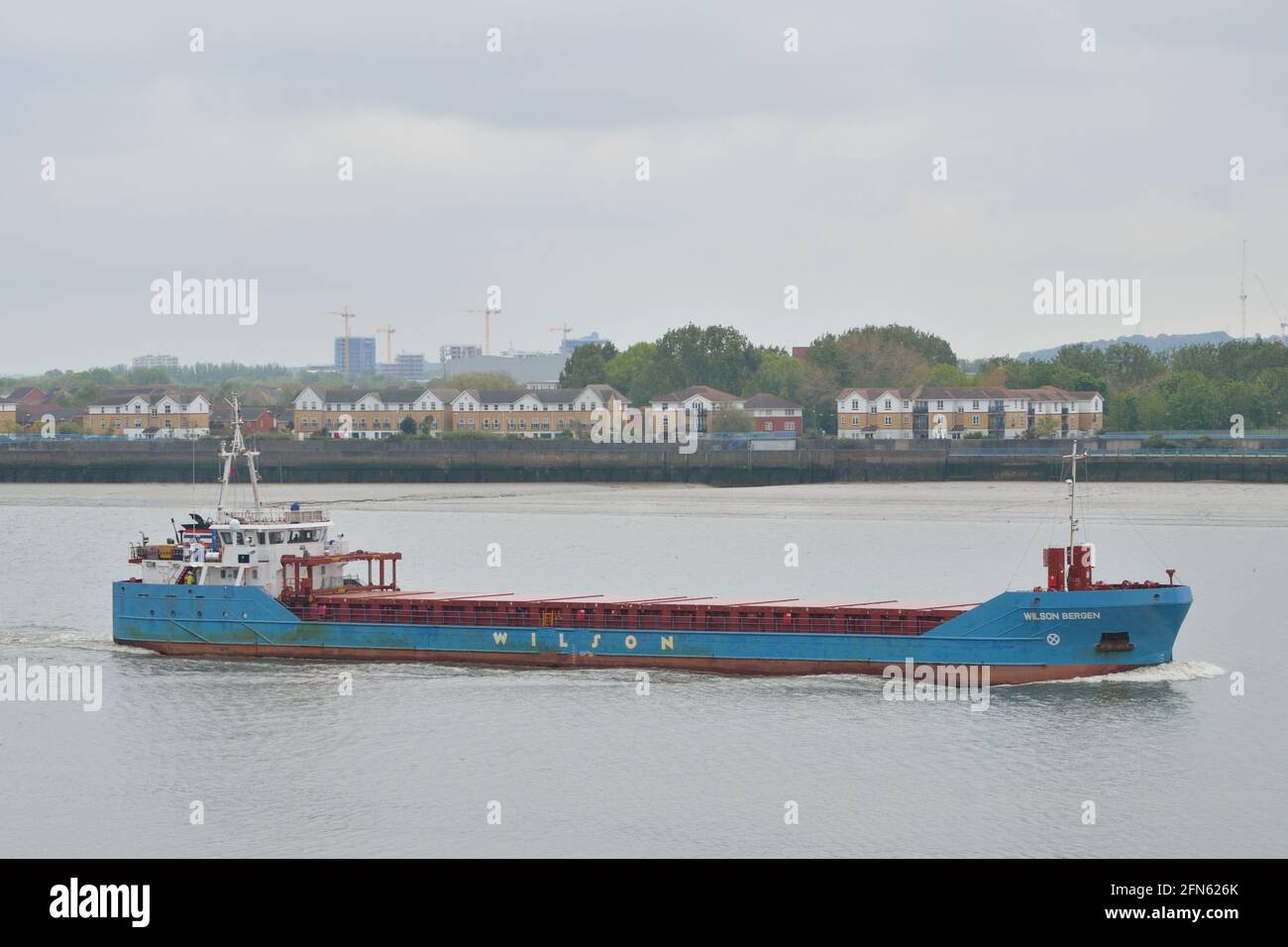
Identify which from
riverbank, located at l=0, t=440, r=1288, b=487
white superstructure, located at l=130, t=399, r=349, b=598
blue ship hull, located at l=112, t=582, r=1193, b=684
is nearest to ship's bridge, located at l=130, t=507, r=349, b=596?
white superstructure, located at l=130, t=399, r=349, b=598

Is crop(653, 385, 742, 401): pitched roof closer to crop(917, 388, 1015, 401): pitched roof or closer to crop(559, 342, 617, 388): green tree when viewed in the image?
crop(917, 388, 1015, 401): pitched roof

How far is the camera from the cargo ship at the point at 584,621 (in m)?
36.6

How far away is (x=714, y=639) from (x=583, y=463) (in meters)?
74.2

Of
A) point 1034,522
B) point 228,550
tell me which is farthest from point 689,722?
point 1034,522

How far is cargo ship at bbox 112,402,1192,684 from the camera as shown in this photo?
3662 centimetres

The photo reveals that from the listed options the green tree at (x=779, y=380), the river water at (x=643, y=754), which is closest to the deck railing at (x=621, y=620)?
the river water at (x=643, y=754)

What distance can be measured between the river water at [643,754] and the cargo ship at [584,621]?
29.0 inches

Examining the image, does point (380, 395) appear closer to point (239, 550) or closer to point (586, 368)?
point (586, 368)

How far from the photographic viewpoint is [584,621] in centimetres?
3997

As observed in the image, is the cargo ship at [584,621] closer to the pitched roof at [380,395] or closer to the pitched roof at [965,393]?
the pitched roof at [965,393]

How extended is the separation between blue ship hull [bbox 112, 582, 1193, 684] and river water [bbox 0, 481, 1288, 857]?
0.65 m

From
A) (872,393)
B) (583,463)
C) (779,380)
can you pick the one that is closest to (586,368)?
(779,380)

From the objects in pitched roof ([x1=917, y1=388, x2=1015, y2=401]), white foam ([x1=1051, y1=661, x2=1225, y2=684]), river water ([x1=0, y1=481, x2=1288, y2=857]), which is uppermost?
pitched roof ([x1=917, y1=388, x2=1015, y2=401])
